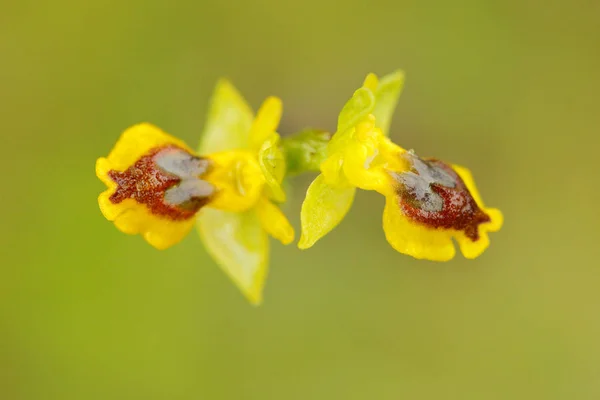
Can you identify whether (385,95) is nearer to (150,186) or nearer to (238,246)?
(238,246)

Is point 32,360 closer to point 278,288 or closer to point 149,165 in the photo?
point 278,288

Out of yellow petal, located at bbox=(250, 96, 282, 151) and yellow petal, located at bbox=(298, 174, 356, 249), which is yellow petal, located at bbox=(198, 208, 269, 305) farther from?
yellow petal, located at bbox=(298, 174, 356, 249)

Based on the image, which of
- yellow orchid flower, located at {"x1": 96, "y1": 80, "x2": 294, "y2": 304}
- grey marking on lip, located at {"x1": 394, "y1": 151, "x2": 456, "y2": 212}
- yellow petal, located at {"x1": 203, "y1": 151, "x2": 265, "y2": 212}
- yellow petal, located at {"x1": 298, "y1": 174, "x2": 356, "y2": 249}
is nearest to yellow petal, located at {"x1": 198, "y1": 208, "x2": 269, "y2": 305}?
yellow orchid flower, located at {"x1": 96, "y1": 80, "x2": 294, "y2": 304}

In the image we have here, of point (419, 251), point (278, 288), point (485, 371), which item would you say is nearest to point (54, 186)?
point (278, 288)

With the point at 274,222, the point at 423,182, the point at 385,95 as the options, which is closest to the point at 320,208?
the point at 274,222

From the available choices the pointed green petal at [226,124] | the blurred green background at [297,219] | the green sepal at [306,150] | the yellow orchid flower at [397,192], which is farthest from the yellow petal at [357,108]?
the blurred green background at [297,219]

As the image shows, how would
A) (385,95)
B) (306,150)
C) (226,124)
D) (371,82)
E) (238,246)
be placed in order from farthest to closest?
(226,124) < (238,246) < (385,95) < (306,150) < (371,82)

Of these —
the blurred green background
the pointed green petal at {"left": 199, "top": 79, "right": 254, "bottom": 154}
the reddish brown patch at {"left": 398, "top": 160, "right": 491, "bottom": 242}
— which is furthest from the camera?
the blurred green background
